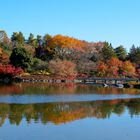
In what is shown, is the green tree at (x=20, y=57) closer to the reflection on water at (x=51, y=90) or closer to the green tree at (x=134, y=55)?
the reflection on water at (x=51, y=90)

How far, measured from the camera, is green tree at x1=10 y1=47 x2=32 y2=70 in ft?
191

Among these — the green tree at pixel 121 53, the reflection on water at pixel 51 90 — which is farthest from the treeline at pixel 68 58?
the reflection on water at pixel 51 90

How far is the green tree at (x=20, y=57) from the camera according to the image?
58.2m

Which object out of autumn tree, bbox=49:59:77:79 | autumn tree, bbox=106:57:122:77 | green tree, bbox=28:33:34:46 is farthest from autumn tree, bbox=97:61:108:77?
green tree, bbox=28:33:34:46

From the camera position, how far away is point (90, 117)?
22375mm

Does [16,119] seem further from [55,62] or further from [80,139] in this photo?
[55,62]

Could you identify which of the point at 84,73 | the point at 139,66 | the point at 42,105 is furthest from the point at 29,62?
the point at 42,105

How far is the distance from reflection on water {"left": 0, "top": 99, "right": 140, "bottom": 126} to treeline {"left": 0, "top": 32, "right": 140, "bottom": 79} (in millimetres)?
31919

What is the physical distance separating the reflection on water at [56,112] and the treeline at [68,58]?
3192cm

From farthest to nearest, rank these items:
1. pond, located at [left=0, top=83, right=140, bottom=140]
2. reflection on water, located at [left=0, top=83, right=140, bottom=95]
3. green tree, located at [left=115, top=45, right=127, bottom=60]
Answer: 1. green tree, located at [left=115, top=45, right=127, bottom=60]
2. reflection on water, located at [left=0, top=83, right=140, bottom=95]
3. pond, located at [left=0, top=83, right=140, bottom=140]

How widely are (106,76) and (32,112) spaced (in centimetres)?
4326

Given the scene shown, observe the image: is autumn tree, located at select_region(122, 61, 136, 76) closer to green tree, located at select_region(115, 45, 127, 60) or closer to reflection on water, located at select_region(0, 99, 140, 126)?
green tree, located at select_region(115, 45, 127, 60)

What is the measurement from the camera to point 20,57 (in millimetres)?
58531

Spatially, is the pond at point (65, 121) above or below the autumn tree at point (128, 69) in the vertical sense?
below
